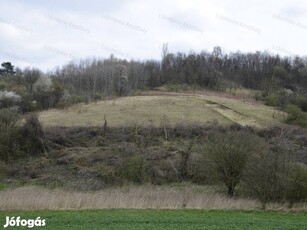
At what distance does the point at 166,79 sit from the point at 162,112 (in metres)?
37.9

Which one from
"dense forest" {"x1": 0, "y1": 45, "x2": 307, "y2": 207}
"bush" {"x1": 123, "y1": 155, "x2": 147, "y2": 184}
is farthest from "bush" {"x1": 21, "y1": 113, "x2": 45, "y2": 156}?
"bush" {"x1": 123, "y1": 155, "x2": 147, "y2": 184}

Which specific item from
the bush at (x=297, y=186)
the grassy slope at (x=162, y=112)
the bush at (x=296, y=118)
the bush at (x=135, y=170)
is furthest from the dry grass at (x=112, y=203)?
the bush at (x=296, y=118)

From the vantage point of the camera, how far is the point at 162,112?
190ft

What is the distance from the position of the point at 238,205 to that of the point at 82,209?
21.9ft

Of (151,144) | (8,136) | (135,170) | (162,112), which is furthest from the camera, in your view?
(162,112)

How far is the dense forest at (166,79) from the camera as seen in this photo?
2714 inches

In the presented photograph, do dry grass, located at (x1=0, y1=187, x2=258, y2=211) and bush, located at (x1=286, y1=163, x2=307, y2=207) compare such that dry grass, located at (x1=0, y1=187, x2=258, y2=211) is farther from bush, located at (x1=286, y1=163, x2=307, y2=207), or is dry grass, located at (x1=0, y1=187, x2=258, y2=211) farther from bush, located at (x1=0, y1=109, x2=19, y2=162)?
bush, located at (x1=0, y1=109, x2=19, y2=162)

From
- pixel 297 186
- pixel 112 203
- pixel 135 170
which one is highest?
pixel 297 186

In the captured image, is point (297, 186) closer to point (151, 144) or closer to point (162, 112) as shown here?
point (151, 144)

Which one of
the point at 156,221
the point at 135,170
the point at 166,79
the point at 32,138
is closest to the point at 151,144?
the point at 135,170

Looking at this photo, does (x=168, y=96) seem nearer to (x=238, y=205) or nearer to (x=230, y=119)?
(x=230, y=119)

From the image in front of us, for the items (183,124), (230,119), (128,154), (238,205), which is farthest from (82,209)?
(230,119)

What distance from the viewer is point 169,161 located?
3741 centimetres

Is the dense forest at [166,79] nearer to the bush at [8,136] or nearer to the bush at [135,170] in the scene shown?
the bush at [8,136]
